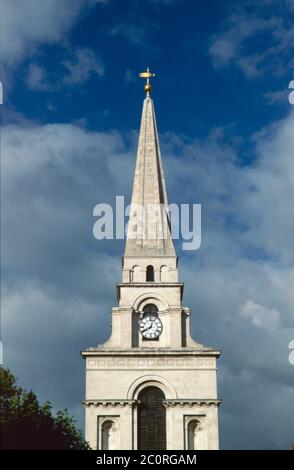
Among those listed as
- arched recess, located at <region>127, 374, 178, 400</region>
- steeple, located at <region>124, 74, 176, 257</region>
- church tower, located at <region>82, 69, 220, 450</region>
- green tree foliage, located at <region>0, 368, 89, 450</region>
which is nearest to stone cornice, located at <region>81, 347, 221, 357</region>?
church tower, located at <region>82, 69, 220, 450</region>

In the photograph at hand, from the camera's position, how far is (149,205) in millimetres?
68062

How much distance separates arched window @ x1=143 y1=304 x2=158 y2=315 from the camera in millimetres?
63344

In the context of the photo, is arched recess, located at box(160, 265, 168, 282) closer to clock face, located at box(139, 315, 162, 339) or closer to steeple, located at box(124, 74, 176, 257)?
steeple, located at box(124, 74, 176, 257)

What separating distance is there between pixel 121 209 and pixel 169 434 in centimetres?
1865

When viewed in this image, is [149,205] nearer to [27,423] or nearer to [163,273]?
[163,273]

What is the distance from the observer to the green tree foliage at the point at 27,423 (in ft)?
136

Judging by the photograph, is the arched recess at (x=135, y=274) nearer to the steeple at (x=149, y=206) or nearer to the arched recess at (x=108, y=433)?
the steeple at (x=149, y=206)

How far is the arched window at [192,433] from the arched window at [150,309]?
30.4 ft

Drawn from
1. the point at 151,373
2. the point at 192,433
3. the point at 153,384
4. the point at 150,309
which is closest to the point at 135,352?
the point at 151,373

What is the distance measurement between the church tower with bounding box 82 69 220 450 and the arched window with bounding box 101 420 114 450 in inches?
2.8

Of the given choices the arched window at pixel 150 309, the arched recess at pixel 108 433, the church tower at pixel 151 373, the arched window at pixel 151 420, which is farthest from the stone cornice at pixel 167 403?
the arched window at pixel 150 309
